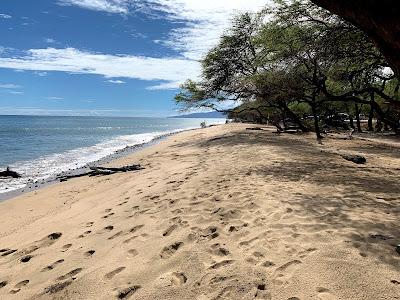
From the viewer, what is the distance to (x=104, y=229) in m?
6.80

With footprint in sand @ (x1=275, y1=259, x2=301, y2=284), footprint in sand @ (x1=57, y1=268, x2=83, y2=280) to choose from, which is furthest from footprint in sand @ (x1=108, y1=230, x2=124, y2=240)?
footprint in sand @ (x1=275, y1=259, x2=301, y2=284)

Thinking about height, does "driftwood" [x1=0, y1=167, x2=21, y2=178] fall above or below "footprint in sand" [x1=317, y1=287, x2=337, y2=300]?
below

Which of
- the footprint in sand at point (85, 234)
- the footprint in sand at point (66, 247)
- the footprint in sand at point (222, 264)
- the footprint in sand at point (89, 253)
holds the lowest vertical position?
the footprint in sand at point (66, 247)

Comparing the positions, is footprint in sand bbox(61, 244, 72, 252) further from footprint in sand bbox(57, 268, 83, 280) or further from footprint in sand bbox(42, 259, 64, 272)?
footprint in sand bbox(57, 268, 83, 280)

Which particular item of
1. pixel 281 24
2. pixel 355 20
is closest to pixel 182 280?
pixel 355 20

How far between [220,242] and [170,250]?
2.38 ft

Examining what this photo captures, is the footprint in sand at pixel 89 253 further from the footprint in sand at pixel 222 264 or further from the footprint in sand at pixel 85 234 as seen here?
the footprint in sand at pixel 222 264

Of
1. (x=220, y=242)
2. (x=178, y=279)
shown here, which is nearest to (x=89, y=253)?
(x=178, y=279)

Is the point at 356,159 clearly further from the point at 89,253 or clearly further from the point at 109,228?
the point at 89,253

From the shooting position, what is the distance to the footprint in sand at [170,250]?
5168 millimetres

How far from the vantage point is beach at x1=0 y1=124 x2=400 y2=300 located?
4125mm

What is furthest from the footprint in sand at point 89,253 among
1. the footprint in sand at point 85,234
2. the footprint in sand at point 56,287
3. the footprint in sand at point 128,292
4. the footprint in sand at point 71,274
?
the footprint in sand at point 128,292

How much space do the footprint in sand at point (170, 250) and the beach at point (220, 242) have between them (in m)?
0.03

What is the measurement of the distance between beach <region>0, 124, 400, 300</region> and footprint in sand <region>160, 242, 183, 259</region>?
25mm
